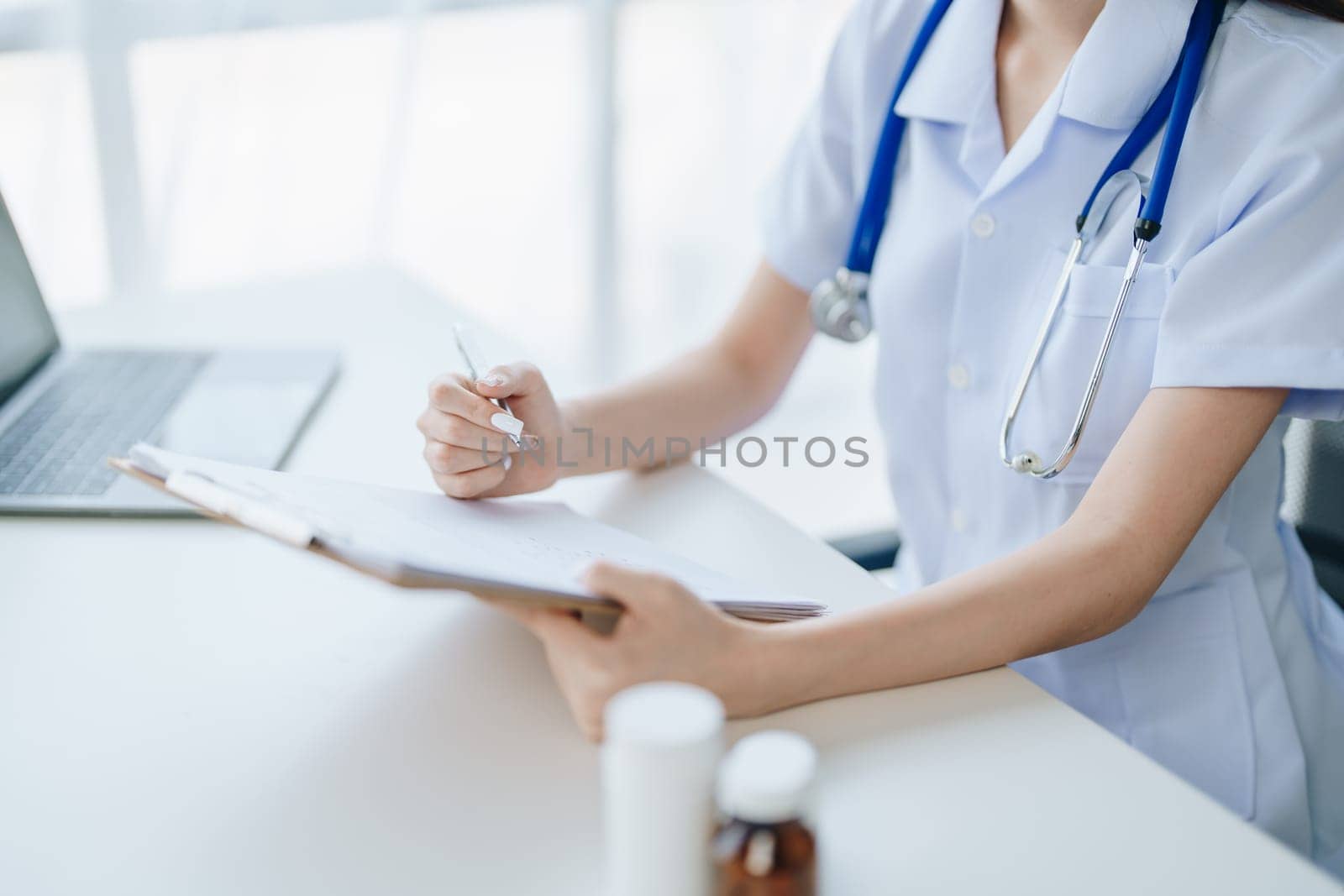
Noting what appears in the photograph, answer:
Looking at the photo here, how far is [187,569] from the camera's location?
897 mm

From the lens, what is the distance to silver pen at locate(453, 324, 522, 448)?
90 cm

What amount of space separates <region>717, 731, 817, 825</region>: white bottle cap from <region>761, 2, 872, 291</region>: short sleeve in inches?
30.1

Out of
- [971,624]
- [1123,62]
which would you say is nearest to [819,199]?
[1123,62]

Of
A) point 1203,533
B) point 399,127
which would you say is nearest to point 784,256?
point 1203,533

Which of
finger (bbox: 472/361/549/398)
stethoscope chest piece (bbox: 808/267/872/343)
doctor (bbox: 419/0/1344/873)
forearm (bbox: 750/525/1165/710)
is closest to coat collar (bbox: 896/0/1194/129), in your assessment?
doctor (bbox: 419/0/1344/873)

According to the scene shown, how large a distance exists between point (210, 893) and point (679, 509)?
496 mm

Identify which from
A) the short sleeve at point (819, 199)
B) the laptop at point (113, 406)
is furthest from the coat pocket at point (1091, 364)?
the laptop at point (113, 406)

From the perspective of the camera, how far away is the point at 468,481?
2.97ft

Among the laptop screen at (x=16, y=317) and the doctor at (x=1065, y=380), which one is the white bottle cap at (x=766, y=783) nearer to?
the doctor at (x=1065, y=380)

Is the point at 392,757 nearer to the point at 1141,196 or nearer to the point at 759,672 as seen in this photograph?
the point at 759,672

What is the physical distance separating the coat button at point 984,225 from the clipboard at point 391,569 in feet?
1.65

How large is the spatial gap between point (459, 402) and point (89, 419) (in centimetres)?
44

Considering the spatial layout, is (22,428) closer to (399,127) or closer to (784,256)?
(784,256)

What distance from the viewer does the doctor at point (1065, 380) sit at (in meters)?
0.78
